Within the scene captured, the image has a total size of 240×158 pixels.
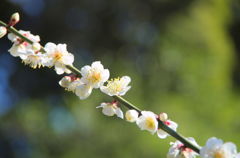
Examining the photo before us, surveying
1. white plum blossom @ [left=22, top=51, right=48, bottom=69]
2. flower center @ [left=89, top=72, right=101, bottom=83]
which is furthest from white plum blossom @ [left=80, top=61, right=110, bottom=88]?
white plum blossom @ [left=22, top=51, right=48, bottom=69]

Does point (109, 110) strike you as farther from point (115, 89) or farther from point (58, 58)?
point (58, 58)

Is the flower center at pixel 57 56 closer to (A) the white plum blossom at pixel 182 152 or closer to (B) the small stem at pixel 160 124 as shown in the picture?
(B) the small stem at pixel 160 124

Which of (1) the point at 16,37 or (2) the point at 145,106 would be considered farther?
(2) the point at 145,106

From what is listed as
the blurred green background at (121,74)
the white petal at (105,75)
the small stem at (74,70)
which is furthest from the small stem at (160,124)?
the blurred green background at (121,74)

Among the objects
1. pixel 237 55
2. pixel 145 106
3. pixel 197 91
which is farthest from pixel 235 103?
pixel 237 55

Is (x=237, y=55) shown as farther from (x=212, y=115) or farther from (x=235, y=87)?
(x=212, y=115)

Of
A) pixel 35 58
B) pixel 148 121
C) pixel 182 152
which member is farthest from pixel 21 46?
pixel 182 152
